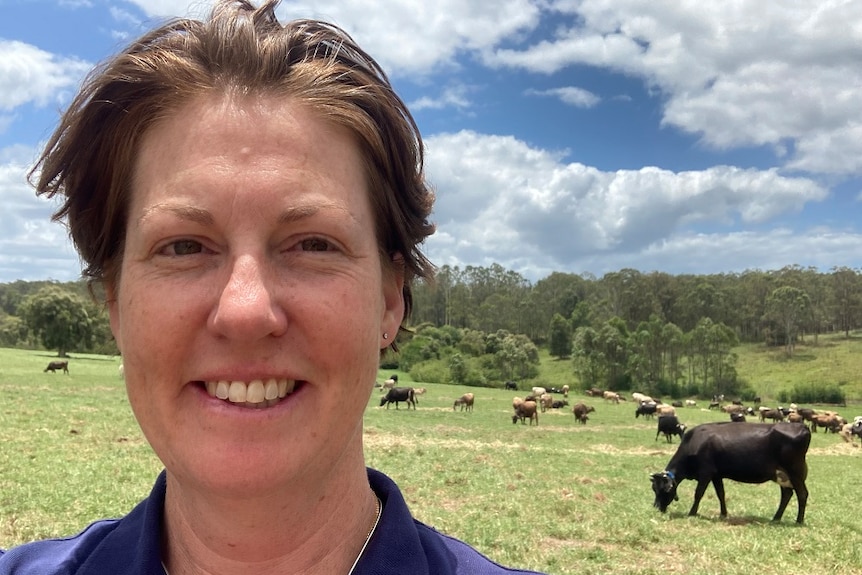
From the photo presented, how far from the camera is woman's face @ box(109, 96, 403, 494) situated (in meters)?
1.24

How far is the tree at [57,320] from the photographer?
178ft

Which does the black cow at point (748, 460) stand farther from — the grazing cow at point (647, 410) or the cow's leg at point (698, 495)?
the grazing cow at point (647, 410)

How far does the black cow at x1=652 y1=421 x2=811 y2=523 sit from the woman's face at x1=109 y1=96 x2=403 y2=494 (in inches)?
510

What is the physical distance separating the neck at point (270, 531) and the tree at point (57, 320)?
58.8m

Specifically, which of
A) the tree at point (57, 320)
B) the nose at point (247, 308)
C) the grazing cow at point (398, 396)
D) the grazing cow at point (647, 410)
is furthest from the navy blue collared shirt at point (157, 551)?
the tree at point (57, 320)

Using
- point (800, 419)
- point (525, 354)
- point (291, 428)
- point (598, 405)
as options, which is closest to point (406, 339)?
point (291, 428)

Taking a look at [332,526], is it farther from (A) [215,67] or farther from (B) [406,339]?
(A) [215,67]

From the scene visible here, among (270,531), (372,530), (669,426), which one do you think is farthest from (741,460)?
(669,426)

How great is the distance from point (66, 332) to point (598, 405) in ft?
140

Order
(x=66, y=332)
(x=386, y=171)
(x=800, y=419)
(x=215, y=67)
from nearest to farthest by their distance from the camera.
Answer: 1. (x=215, y=67)
2. (x=386, y=171)
3. (x=800, y=419)
4. (x=66, y=332)

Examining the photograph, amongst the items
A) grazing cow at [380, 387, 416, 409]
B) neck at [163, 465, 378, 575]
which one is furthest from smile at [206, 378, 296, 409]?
Result: grazing cow at [380, 387, 416, 409]

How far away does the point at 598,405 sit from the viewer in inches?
1922

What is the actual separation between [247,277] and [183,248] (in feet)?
0.60

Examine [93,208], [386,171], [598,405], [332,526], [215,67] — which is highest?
[215,67]
